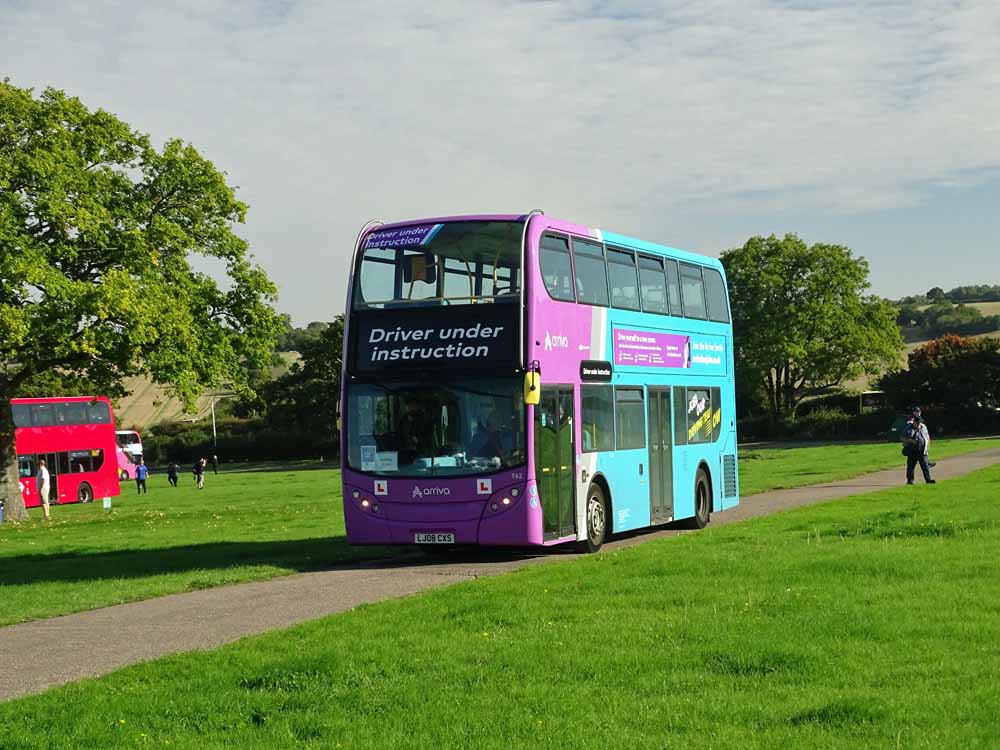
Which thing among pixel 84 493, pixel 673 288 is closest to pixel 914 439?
pixel 673 288

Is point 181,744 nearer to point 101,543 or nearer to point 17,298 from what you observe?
point 101,543

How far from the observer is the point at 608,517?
20.4m

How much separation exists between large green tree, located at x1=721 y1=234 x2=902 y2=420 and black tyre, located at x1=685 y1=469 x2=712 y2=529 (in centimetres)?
6525

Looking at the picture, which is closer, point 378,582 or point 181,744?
point 181,744

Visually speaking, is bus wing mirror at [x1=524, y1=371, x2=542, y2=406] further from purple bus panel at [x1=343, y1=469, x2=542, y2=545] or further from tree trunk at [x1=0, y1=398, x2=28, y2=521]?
tree trunk at [x1=0, y1=398, x2=28, y2=521]

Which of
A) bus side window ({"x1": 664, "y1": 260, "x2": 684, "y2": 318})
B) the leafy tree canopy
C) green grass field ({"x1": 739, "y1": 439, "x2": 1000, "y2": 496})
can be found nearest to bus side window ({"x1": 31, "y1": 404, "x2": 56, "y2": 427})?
green grass field ({"x1": 739, "y1": 439, "x2": 1000, "y2": 496})

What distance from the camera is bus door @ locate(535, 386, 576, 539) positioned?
1809cm

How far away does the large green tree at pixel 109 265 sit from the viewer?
1366 inches

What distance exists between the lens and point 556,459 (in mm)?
18531

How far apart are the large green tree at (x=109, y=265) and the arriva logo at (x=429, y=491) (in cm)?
1844

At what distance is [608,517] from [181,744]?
1333 centimetres

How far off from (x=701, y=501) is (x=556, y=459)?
20.6 feet

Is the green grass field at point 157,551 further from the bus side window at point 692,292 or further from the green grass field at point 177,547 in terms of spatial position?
the bus side window at point 692,292

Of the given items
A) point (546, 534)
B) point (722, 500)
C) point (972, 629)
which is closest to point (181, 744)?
point (972, 629)
